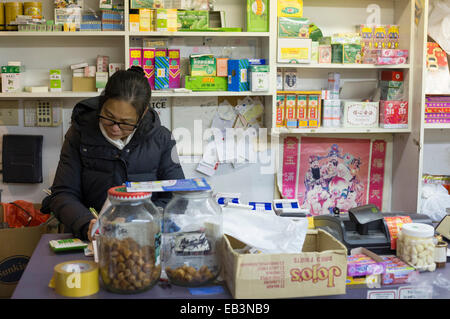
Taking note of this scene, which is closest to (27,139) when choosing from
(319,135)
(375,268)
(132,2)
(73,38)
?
(73,38)

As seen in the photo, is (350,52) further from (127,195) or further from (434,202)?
(127,195)

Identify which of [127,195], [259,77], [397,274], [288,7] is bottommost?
[397,274]

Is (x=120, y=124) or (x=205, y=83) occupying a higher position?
(x=205, y=83)

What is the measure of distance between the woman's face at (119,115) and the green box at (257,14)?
159cm

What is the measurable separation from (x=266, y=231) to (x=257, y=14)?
84.9 inches

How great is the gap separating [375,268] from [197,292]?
56 cm

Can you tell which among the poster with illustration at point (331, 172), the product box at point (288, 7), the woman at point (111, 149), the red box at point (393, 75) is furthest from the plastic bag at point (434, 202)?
the woman at point (111, 149)

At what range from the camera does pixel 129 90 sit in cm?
213

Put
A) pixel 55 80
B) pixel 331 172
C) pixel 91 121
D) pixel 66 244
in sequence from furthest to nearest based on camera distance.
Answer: pixel 331 172 < pixel 55 80 < pixel 91 121 < pixel 66 244

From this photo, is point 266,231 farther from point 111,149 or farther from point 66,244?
point 111,149

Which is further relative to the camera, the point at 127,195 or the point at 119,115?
the point at 119,115

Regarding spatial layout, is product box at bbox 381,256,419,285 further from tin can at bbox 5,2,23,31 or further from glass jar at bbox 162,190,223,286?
tin can at bbox 5,2,23,31

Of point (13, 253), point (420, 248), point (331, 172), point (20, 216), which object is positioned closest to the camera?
point (420, 248)

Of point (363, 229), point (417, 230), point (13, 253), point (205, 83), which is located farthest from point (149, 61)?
point (417, 230)
